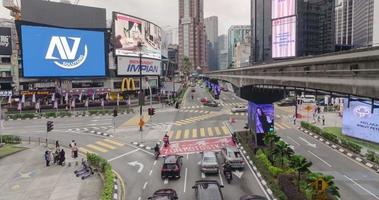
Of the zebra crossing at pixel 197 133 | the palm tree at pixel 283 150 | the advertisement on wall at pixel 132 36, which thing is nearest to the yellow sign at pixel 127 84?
the advertisement on wall at pixel 132 36

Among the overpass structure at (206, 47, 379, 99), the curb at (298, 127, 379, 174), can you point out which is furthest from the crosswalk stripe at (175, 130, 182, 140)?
the overpass structure at (206, 47, 379, 99)

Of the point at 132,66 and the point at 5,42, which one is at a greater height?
the point at 5,42

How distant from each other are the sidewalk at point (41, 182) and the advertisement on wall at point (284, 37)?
1746 inches

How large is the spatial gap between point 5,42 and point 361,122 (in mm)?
80905

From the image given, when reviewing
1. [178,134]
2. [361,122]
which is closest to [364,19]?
[361,122]

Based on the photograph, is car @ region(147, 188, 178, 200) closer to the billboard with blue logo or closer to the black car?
the black car

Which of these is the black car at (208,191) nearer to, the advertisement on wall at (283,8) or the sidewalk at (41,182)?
the sidewalk at (41,182)

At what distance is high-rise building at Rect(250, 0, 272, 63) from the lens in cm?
13025

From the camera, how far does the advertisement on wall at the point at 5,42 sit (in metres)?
87.4

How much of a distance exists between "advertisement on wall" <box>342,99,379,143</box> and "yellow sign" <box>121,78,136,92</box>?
60.9 metres

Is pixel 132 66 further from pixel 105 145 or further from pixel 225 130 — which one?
pixel 105 145

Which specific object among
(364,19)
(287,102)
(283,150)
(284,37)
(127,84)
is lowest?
(287,102)

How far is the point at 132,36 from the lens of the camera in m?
96.1

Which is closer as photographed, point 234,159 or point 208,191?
point 208,191
